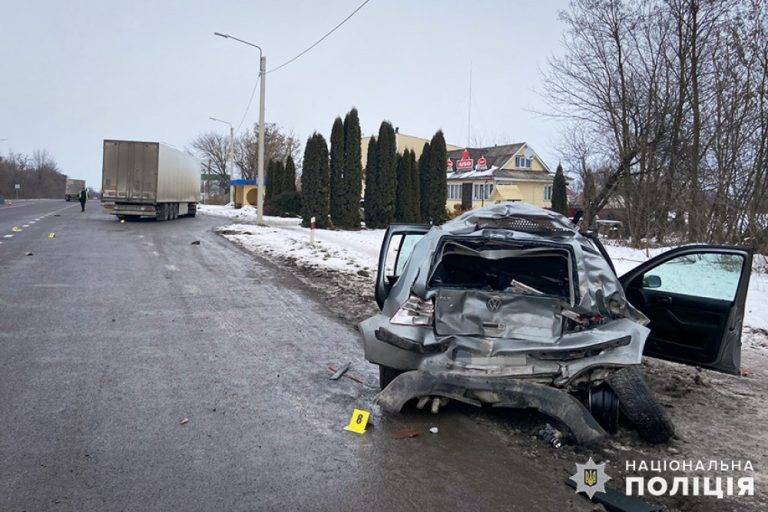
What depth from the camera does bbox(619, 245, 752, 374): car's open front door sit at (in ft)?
17.0

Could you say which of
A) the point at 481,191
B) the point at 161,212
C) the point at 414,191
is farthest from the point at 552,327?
the point at 481,191

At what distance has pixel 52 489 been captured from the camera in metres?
3.46

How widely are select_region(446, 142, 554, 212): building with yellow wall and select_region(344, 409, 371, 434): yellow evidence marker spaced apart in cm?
5273

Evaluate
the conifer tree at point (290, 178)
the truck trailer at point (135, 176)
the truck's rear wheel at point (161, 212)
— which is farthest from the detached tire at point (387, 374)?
the conifer tree at point (290, 178)

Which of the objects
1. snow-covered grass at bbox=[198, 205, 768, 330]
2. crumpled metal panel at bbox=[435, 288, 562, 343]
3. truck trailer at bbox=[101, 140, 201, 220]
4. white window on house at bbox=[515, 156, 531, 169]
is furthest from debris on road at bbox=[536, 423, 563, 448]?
white window on house at bbox=[515, 156, 531, 169]

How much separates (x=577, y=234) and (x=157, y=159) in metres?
26.5

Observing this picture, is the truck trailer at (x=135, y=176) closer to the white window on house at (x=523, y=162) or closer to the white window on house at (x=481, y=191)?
the white window on house at (x=481, y=191)

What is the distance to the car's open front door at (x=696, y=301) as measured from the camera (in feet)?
17.0

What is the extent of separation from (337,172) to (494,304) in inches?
983

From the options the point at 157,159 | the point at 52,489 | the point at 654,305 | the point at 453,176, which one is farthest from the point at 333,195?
the point at 453,176

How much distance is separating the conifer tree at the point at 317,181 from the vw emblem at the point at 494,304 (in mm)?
24740

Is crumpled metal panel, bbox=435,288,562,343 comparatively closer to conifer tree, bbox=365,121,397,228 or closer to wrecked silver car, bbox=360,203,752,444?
wrecked silver car, bbox=360,203,752,444

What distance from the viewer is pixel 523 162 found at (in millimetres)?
61969

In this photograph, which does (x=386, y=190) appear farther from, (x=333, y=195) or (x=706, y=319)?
(x=706, y=319)
